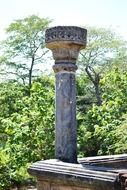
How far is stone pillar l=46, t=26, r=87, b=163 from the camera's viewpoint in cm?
501

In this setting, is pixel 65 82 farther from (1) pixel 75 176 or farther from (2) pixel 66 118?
(1) pixel 75 176

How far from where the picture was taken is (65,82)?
5148 millimetres

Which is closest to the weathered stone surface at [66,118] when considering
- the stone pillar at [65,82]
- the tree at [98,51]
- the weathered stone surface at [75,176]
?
the stone pillar at [65,82]

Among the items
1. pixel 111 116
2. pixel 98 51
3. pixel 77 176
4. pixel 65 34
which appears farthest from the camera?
pixel 98 51

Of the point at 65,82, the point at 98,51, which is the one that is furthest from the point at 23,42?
the point at 65,82

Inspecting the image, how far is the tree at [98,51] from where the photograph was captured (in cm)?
2828

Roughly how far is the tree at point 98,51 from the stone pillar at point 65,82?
22900 mm

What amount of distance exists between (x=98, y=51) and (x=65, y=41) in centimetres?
2390

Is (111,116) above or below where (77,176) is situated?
above

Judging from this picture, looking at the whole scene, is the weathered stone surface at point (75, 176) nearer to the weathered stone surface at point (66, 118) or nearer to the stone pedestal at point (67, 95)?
the stone pedestal at point (67, 95)

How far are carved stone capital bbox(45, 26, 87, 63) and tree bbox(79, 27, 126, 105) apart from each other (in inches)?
901

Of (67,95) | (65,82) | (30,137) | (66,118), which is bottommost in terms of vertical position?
(30,137)

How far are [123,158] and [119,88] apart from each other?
10076 millimetres

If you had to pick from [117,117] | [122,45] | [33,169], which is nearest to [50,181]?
[33,169]
